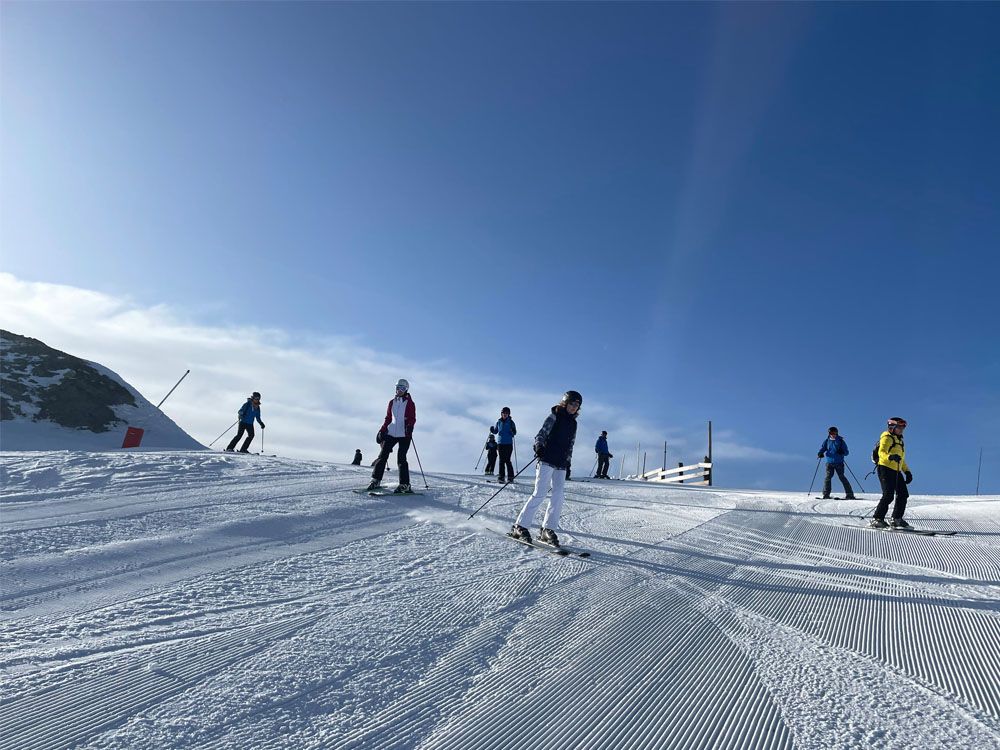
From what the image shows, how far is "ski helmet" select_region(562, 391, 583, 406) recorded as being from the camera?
7.09m

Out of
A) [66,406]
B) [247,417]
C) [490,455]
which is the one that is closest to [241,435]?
[247,417]

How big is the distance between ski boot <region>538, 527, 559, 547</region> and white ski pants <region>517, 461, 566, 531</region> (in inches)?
3.4

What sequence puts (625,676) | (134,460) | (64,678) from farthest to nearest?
(134,460)
(625,676)
(64,678)

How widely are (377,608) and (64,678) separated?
177cm

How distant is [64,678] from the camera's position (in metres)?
2.86

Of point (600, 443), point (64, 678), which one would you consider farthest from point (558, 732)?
point (600, 443)

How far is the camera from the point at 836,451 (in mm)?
14922

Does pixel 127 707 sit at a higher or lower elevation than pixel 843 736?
lower

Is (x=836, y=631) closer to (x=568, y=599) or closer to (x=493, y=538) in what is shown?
(x=568, y=599)

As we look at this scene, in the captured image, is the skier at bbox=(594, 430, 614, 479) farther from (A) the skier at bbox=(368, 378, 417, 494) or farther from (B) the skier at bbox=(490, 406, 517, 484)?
(A) the skier at bbox=(368, 378, 417, 494)

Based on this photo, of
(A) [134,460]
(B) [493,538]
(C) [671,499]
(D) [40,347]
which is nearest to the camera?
(B) [493,538]

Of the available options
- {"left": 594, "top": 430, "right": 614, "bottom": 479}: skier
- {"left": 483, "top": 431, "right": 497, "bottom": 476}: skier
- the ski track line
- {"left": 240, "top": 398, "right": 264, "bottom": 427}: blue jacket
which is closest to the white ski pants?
the ski track line

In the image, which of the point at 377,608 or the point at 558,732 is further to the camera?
the point at 377,608

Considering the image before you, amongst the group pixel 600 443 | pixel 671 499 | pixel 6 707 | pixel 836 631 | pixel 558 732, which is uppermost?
pixel 600 443
